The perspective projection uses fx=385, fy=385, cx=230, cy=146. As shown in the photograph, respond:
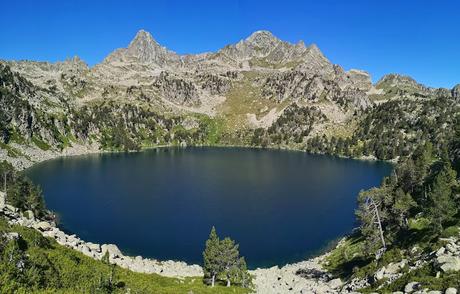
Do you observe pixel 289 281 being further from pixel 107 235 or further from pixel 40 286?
pixel 107 235

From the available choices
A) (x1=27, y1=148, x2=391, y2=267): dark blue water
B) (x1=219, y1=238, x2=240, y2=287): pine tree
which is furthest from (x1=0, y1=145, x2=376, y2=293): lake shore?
(x1=27, y1=148, x2=391, y2=267): dark blue water

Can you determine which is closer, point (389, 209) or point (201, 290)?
point (201, 290)

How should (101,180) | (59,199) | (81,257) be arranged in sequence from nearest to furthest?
(81,257) → (59,199) → (101,180)

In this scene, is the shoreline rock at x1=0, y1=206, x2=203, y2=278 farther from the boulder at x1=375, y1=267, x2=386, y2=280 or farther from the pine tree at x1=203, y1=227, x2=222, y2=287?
the boulder at x1=375, y1=267, x2=386, y2=280

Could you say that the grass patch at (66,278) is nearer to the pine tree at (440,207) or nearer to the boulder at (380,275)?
the boulder at (380,275)

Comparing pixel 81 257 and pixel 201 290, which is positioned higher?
pixel 81 257

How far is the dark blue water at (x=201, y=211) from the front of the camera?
97250 millimetres

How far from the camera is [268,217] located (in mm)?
122438

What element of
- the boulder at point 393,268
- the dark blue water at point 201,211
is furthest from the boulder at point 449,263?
the dark blue water at point 201,211

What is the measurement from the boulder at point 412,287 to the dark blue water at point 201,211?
52.8 meters

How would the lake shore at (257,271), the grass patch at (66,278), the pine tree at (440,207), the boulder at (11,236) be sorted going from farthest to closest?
the lake shore at (257,271), the pine tree at (440,207), the boulder at (11,236), the grass patch at (66,278)

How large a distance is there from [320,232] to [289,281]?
42303 millimetres

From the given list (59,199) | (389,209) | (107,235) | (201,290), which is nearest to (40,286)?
(201,290)

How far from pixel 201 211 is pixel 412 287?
9732cm
